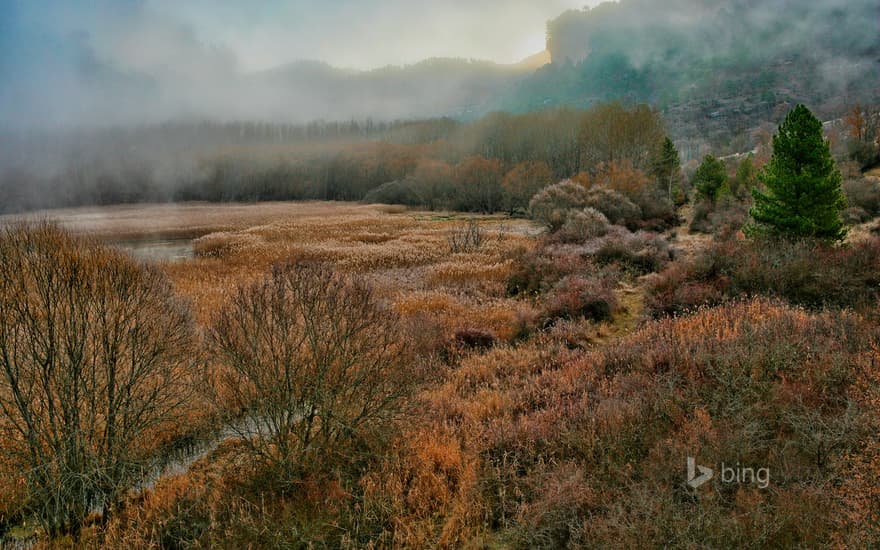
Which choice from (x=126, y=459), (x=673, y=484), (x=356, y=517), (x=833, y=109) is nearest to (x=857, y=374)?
(x=673, y=484)

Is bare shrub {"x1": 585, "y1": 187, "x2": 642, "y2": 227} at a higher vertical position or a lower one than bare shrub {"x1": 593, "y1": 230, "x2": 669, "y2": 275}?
higher

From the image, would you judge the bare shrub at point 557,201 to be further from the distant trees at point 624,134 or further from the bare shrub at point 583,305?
the distant trees at point 624,134

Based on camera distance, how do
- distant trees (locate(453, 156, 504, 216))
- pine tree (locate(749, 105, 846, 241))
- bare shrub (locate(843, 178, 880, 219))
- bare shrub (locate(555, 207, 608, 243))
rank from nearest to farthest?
pine tree (locate(749, 105, 846, 241)) < bare shrub (locate(555, 207, 608, 243)) < bare shrub (locate(843, 178, 880, 219)) < distant trees (locate(453, 156, 504, 216))

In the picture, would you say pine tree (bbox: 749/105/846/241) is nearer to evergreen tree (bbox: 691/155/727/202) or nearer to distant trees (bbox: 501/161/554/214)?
evergreen tree (bbox: 691/155/727/202)

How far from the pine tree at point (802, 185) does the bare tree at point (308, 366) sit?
16.9m

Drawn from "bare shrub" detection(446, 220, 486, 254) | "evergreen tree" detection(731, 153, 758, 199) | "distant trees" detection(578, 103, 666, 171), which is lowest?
"bare shrub" detection(446, 220, 486, 254)

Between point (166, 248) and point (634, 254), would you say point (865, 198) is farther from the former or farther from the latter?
point (166, 248)

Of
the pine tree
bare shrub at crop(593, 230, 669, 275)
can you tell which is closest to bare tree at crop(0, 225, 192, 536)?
bare shrub at crop(593, 230, 669, 275)

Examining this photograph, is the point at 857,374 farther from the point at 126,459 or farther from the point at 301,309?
the point at 126,459

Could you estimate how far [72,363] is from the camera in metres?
6.29

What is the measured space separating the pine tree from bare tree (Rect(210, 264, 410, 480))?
55.4 ft

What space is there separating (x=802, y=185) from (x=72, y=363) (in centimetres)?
2186

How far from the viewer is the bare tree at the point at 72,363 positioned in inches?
239

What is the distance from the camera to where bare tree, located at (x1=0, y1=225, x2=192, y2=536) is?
6070 millimetres
